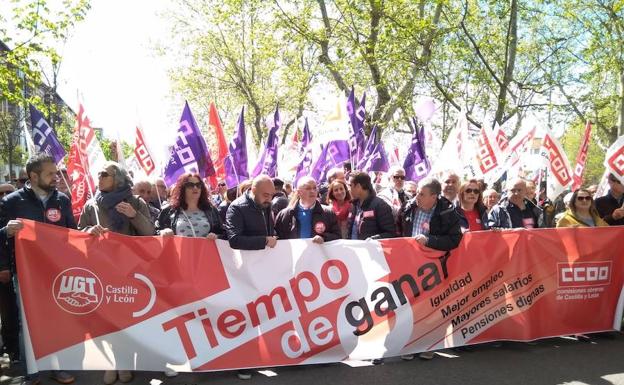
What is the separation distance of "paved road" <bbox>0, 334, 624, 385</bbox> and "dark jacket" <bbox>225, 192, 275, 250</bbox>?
1.20 metres

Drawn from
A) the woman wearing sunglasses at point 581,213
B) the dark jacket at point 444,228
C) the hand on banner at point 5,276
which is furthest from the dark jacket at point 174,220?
the woman wearing sunglasses at point 581,213

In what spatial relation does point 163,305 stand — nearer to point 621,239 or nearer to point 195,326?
point 195,326

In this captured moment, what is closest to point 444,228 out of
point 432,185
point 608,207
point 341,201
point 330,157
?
point 432,185

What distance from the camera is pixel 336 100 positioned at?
9.56 metres

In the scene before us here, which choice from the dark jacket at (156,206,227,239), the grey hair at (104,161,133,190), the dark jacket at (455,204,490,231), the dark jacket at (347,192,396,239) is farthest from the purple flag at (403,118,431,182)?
the grey hair at (104,161,133,190)

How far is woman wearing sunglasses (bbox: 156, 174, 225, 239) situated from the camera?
498 cm

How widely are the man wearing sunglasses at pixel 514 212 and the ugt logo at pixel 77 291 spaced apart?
427 centimetres

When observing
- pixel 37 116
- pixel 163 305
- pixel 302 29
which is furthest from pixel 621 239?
pixel 302 29

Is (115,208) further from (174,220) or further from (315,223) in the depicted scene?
(315,223)

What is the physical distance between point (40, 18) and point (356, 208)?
9.26 meters

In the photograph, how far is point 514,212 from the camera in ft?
19.8

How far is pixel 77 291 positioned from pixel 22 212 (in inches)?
35.7

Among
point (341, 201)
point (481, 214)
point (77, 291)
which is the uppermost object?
point (341, 201)

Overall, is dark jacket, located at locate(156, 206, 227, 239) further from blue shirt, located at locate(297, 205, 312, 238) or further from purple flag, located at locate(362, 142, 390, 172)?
purple flag, located at locate(362, 142, 390, 172)
